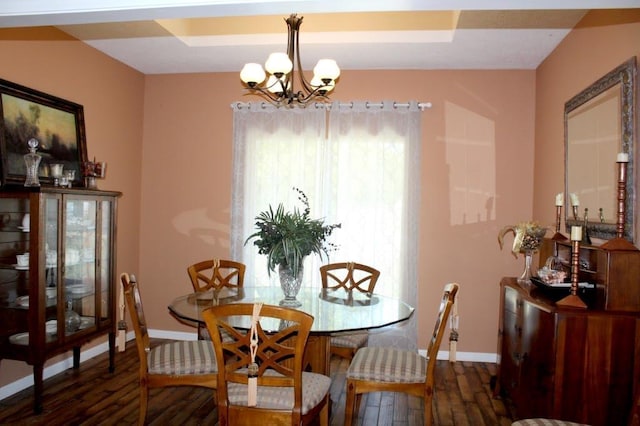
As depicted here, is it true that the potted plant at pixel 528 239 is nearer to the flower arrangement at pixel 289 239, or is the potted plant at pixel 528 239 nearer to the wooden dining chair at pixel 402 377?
the wooden dining chair at pixel 402 377

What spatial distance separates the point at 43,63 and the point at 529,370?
3.88 meters

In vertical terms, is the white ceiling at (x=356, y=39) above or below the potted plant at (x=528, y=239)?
above

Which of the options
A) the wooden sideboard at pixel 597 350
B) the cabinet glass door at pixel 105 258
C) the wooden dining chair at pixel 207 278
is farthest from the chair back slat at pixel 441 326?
the cabinet glass door at pixel 105 258

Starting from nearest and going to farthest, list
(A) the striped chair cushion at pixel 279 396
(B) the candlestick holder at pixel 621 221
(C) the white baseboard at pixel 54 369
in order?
(A) the striped chair cushion at pixel 279 396 → (B) the candlestick holder at pixel 621 221 → (C) the white baseboard at pixel 54 369

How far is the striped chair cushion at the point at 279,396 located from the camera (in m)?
2.18

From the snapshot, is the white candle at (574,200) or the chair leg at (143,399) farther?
the white candle at (574,200)

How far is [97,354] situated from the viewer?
410 centimetres

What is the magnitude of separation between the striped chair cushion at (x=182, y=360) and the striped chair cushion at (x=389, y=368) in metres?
0.79

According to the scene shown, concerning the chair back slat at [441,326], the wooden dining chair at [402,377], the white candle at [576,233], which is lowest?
the wooden dining chair at [402,377]

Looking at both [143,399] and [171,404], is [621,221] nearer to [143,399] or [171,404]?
[143,399]

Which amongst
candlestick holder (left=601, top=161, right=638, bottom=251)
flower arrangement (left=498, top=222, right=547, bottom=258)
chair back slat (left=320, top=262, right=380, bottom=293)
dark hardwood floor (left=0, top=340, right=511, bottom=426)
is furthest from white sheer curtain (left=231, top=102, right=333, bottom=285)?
candlestick holder (left=601, top=161, right=638, bottom=251)

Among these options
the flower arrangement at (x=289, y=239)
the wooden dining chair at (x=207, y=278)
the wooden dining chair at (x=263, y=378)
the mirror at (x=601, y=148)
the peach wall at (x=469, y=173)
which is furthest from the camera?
the peach wall at (x=469, y=173)

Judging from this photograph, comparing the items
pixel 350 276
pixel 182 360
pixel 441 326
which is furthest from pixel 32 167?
pixel 441 326

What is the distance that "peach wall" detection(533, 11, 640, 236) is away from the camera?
8.73ft
